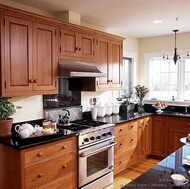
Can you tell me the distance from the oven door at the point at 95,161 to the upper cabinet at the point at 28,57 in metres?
0.91

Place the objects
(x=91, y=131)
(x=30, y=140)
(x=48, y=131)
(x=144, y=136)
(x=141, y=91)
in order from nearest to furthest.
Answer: (x=30, y=140) < (x=48, y=131) < (x=91, y=131) < (x=144, y=136) < (x=141, y=91)

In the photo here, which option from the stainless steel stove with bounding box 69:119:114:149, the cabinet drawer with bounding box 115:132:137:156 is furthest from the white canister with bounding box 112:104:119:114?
the stainless steel stove with bounding box 69:119:114:149

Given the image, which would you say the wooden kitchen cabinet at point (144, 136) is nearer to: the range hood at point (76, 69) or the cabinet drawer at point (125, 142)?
the cabinet drawer at point (125, 142)

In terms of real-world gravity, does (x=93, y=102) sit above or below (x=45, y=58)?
below

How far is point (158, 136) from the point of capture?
439cm

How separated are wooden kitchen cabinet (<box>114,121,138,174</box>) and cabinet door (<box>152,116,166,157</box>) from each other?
62 cm

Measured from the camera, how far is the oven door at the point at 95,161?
2.84 meters

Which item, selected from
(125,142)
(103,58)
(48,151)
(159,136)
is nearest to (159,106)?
(159,136)

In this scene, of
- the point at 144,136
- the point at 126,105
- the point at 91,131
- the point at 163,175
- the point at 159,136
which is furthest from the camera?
the point at 126,105

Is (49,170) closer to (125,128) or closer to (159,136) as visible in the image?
(125,128)

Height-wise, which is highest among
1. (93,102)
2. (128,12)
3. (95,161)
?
(128,12)

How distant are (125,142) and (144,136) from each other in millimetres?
679

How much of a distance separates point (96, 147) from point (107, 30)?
2.35 meters

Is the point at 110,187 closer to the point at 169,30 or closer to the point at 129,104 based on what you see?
the point at 129,104
